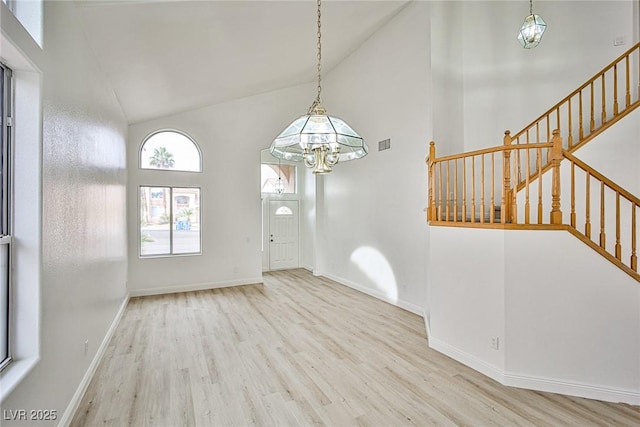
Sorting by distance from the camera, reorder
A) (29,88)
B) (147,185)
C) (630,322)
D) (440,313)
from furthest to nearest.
Answer: 1. (147,185)
2. (440,313)
3. (630,322)
4. (29,88)

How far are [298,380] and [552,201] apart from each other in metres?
2.90

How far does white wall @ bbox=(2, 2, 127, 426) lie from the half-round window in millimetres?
2317

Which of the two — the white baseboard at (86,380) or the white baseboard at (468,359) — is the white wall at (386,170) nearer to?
the white baseboard at (468,359)

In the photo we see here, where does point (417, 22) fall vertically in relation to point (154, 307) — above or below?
above

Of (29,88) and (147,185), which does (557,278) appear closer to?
(29,88)

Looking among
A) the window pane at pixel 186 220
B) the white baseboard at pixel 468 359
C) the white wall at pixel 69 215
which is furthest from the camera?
the window pane at pixel 186 220

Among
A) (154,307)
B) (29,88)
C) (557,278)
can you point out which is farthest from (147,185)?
(557,278)

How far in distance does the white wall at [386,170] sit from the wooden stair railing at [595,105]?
150cm

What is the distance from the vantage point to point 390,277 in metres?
5.43

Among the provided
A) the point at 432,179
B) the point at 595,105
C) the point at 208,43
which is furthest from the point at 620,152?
the point at 208,43

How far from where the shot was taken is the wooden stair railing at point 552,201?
274cm

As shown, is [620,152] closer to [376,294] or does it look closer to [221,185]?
[376,294]

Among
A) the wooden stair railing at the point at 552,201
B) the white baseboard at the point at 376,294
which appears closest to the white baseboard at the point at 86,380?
the wooden stair railing at the point at 552,201

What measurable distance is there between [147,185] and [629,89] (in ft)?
24.9
